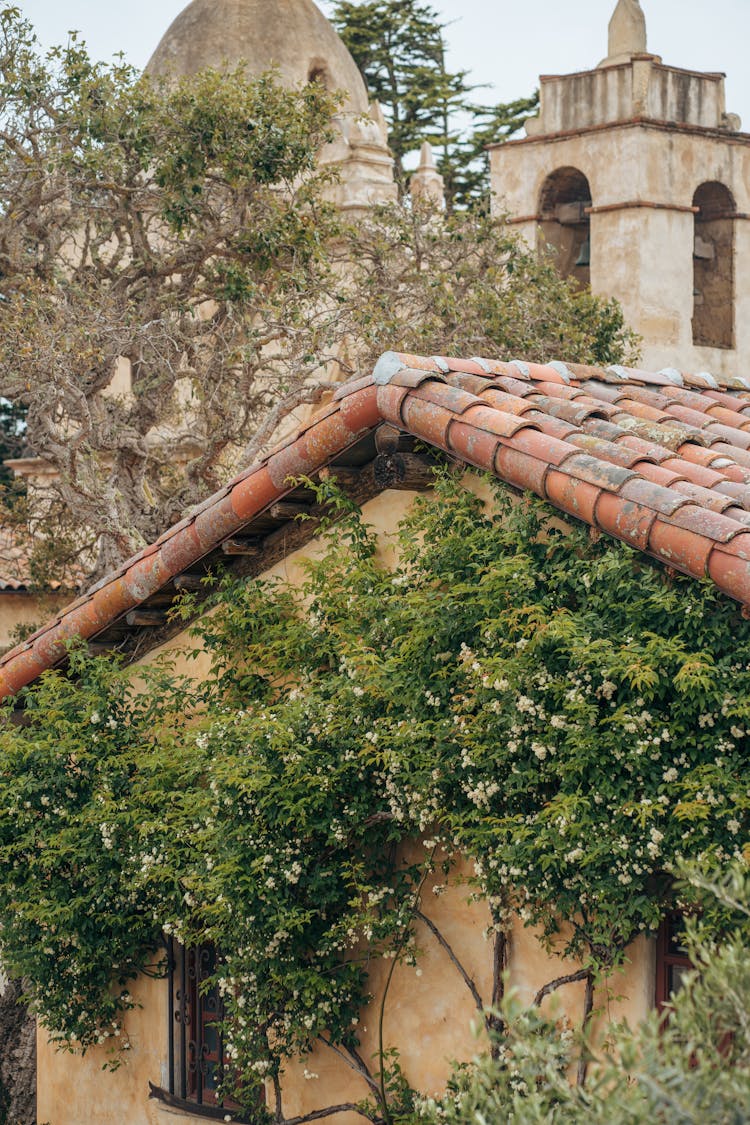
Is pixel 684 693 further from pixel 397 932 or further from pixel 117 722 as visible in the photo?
pixel 117 722

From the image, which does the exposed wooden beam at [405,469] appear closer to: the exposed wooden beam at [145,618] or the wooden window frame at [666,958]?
the exposed wooden beam at [145,618]

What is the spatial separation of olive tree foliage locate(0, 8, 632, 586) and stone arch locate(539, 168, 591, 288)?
4263mm

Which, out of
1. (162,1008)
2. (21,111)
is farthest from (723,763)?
(21,111)

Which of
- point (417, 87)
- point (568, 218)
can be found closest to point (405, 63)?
point (417, 87)

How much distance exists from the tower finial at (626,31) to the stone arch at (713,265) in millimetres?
2227

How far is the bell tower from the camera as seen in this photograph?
794 inches

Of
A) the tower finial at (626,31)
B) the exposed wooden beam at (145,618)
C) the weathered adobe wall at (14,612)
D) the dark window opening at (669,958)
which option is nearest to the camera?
the dark window opening at (669,958)

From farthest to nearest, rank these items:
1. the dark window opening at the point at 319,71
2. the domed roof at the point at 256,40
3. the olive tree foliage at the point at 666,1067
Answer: the dark window opening at the point at 319,71
the domed roof at the point at 256,40
the olive tree foliage at the point at 666,1067

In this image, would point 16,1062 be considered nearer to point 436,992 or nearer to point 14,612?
point 436,992

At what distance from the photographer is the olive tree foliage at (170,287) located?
14.7m

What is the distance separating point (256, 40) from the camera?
74.1 feet

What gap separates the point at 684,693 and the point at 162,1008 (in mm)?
4451

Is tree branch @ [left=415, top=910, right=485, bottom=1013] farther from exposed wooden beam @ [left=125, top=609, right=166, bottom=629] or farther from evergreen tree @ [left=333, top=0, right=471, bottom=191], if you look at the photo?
evergreen tree @ [left=333, top=0, right=471, bottom=191]

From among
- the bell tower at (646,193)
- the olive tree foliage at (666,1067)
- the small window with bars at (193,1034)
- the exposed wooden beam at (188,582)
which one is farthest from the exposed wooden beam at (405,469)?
the bell tower at (646,193)
